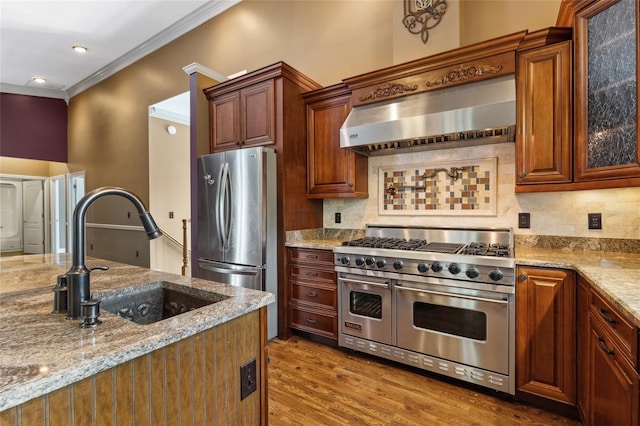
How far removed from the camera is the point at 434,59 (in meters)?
2.38

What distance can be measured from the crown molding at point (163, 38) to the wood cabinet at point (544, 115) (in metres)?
3.61

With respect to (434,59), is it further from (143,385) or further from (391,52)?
(143,385)

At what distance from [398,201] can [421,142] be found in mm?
596

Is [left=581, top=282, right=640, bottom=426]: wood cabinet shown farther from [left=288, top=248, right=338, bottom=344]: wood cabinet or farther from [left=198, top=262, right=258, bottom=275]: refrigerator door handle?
[left=198, top=262, right=258, bottom=275]: refrigerator door handle

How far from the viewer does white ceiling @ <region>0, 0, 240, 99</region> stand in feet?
13.5

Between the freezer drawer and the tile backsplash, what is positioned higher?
the tile backsplash

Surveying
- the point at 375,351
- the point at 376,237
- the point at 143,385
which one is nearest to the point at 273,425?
the point at 375,351

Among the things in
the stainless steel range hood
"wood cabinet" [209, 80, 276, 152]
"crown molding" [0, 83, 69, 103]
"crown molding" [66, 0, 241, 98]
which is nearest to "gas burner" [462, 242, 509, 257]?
the stainless steel range hood

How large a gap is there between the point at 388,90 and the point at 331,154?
0.77m

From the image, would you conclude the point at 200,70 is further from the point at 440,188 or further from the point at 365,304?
the point at 365,304

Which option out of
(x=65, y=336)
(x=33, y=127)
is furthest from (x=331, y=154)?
(x=33, y=127)

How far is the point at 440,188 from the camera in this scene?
2787mm

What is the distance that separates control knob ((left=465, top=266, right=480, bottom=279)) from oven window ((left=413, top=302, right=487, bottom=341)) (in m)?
0.25

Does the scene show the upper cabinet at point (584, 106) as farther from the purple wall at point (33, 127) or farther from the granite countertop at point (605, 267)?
the purple wall at point (33, 127)
